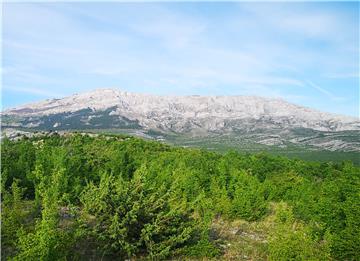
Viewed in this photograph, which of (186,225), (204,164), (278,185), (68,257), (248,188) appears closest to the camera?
(68,257)

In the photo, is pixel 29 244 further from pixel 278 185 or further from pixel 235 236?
pixel 278 185

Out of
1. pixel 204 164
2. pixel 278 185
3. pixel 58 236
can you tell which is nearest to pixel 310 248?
pixel 58 236

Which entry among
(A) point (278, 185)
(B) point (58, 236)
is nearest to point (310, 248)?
(B) point (58, 236)

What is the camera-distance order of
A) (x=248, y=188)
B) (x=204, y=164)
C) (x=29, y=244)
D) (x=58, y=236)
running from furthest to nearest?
(x=204, y=164) < (x=248, y=188) < (x=58, y=236) < (x=29, y=244)

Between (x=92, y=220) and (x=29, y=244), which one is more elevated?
(x=29, y=244)

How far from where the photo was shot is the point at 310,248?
1330 centimetres

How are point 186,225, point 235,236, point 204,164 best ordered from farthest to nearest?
point 204,164, point 235,236, point 186,225

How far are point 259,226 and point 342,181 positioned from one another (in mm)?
6309

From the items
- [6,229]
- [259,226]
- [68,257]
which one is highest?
[6,229]

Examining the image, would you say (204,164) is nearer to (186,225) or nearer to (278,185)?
(278,185)

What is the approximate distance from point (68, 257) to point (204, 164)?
1175 inches

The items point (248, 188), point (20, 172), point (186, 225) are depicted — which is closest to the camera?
point (186, 225)

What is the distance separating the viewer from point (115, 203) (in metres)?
14.7

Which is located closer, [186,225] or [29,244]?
[29,244]
